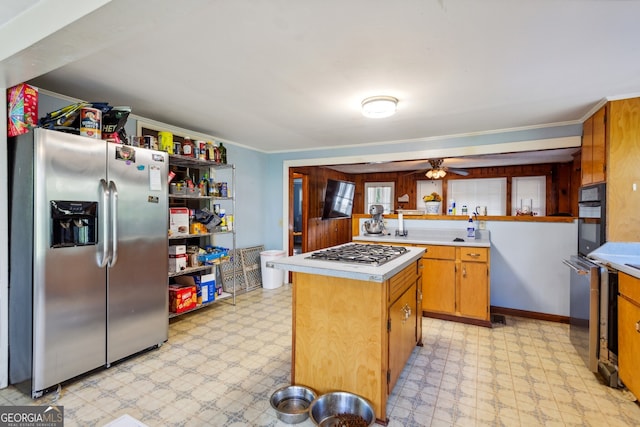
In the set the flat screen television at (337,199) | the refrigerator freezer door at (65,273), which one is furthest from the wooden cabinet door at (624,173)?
the flat screen television at (337,199)

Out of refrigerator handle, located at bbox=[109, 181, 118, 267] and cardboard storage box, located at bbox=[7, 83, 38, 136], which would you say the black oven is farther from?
cardboard storage box, located at bbox=[7, 83, 38, 136]

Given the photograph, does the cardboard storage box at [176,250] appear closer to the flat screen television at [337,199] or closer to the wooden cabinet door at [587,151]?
the flat screen television at [337,199]

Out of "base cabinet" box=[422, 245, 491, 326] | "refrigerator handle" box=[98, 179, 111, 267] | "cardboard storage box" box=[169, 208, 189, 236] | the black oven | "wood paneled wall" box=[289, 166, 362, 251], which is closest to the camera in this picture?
"refrigerator handle" box=[98, 179, 111, 267]

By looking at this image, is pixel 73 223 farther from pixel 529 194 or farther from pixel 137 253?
pixel 529 194

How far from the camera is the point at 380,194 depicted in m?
7.70

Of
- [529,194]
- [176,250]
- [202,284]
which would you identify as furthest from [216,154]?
[529,194]

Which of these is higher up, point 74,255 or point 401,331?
point 74,255

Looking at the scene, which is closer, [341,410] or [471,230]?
[341,410]

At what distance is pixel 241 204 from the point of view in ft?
15.0

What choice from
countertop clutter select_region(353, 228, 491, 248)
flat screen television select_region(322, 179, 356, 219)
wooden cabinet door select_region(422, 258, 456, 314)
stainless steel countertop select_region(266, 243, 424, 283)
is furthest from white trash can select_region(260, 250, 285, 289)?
stainless steel countertop select_region(266, 243, 424, 283)

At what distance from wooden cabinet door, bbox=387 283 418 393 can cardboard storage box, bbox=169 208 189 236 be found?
2.30 meters

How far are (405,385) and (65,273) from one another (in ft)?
7.96

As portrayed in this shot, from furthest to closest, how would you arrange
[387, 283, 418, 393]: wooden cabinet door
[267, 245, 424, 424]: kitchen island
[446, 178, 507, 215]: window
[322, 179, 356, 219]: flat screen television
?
[446, 178, 507, 215]: window → [322, 179, 356, 219]: flat screen television → [387, 283, 418, 393]: wooden cabinet door → [267, 245, 424, 424]: kitchen island

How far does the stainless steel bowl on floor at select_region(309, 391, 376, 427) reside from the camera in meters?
1.68
